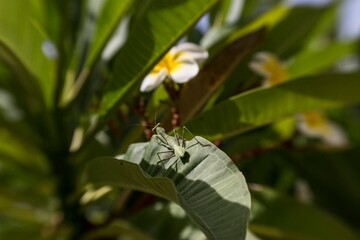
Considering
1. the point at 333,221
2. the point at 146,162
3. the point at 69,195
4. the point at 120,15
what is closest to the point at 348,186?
the point at 333,221

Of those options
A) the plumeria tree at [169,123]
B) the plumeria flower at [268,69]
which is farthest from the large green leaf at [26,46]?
the plumeria flower at [268,69]

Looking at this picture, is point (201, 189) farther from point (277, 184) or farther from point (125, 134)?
point (277, 184)

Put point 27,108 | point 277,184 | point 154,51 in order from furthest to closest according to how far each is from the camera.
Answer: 1. point 277,184
2. point 27,108
3. point 154,51

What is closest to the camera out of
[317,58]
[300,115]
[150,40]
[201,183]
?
[201,183]

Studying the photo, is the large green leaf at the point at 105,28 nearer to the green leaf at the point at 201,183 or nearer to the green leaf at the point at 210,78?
the green leaf at the point at 210,78

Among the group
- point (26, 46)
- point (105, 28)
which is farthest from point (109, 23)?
point (26, 46)

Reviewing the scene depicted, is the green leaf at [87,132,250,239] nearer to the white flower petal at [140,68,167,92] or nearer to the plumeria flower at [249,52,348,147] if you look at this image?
the white flower petal at [140,68,167,92]

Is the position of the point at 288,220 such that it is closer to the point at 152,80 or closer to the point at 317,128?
the point at 317,128
